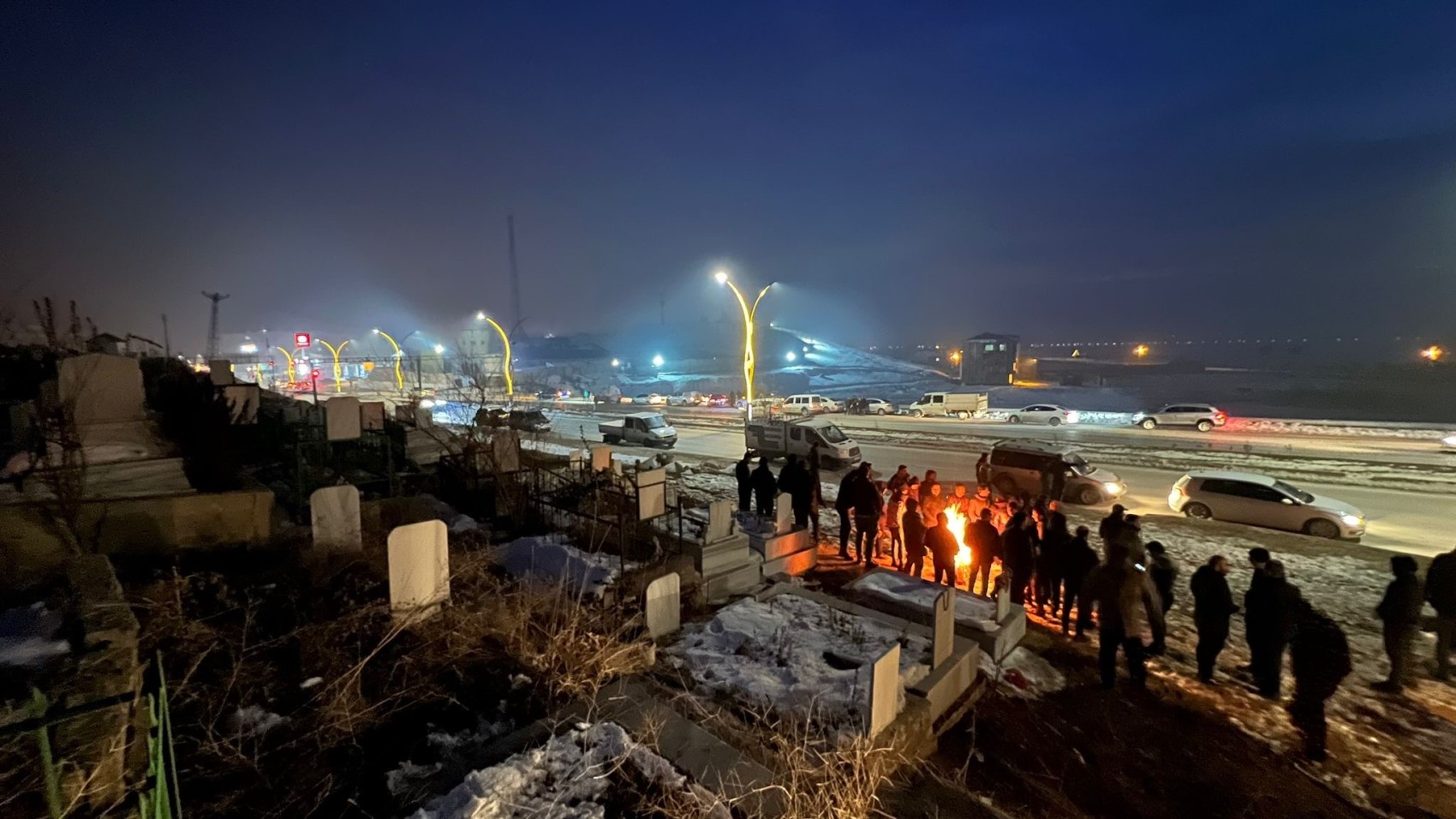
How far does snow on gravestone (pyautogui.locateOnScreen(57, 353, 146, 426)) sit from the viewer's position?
10773 mm

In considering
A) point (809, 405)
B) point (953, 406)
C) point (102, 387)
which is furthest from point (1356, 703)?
point (809, 405)

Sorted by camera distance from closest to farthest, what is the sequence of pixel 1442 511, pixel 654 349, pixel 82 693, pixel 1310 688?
pixel 82 693 → pixel 1310 688 → pixel 1442 511 → pixel 654 349

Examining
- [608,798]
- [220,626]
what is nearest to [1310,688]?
[608,798]

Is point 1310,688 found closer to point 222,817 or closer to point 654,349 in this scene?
point 222,817

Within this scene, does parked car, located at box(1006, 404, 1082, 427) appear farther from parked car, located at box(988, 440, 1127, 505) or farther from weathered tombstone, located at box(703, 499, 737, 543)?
weathered tombstone, located at box(703, 499, 737, 543)

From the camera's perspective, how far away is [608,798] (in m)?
4.05

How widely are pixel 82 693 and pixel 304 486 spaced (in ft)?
25.0

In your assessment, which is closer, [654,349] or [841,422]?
[841,422]

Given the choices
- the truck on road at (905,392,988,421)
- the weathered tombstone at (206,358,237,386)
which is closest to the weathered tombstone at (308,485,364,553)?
the weathered tombstone at (206,358,237,386)

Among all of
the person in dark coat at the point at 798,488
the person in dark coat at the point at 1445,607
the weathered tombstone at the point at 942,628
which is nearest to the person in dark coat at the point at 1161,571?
the person in dark coat at the point at 1445,607

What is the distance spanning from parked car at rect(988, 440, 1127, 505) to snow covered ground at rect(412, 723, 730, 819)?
13.4 m

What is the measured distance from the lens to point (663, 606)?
713 cm

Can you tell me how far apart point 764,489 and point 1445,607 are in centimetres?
886

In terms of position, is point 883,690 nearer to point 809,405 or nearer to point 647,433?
point 647,433
